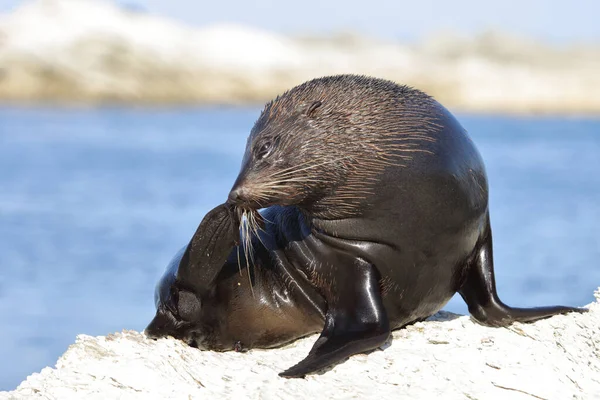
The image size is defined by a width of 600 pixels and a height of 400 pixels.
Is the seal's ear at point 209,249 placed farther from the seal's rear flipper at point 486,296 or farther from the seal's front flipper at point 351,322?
the seal's rear flipper at point 486,296

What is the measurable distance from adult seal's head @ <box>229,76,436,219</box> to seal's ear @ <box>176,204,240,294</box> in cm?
32

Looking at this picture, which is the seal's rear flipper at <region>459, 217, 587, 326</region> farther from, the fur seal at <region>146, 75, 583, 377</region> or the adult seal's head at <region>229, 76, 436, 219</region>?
the adult seal's head at <region>229, 76, 436, 219</region>

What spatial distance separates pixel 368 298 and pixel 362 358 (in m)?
0.31

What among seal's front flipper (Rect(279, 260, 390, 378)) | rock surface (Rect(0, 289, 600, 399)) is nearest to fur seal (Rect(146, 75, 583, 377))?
seal's front flipper (Rect(279, 260, 390, 378))

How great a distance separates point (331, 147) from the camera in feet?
18.4

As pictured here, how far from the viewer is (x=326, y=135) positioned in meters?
5.63

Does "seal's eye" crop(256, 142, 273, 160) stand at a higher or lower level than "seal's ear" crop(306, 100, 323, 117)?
lower

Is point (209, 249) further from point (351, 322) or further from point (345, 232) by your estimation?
point (351, 322)

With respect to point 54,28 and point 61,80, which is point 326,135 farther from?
point 54,28

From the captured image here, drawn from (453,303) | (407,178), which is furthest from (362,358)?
(453,303)

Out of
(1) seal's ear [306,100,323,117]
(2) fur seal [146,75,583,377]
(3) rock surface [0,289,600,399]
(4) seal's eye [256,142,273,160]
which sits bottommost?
(3) rock surface [0,289,600,399]

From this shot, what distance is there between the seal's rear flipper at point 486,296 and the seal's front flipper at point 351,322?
677 millimetres

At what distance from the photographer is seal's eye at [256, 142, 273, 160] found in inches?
Result: 223

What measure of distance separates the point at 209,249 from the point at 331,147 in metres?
0.94
